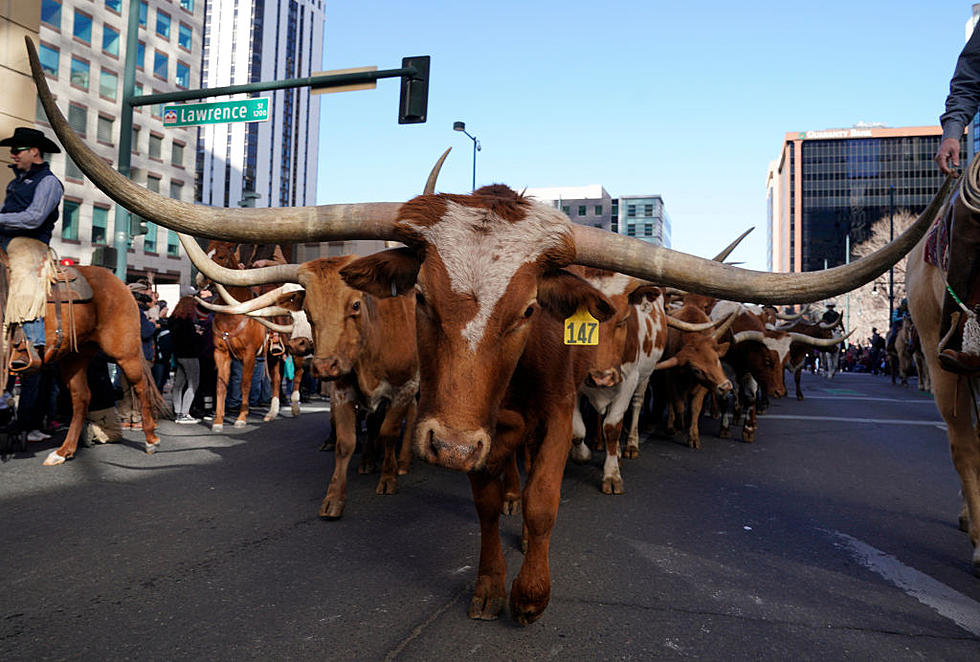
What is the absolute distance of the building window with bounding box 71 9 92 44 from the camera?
36344 mm

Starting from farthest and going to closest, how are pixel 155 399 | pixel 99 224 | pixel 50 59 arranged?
pixel 99 224
pixel 50 59
pixel 155 399

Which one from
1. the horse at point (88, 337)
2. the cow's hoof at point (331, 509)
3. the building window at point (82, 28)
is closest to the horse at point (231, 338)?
the horse at point (88, 337)

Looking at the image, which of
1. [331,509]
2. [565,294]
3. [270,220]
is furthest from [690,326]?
[270,220]

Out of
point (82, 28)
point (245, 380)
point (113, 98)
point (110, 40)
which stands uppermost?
point (110, 40)

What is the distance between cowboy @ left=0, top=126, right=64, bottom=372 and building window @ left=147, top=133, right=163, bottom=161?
4007cm

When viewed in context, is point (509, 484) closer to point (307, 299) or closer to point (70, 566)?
point (307, 299)

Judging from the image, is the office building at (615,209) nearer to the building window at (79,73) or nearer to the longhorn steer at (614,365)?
the building window at (79,73)

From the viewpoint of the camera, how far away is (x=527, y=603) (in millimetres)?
2836

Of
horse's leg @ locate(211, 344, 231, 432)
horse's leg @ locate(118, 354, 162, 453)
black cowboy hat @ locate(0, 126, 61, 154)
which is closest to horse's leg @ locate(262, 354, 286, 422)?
horse's leg @ locate(211, 344, 231, 432)

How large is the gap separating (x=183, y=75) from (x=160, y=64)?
248 cm

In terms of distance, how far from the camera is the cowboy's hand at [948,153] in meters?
3.22

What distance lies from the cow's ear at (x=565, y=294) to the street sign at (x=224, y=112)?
31.0 ft

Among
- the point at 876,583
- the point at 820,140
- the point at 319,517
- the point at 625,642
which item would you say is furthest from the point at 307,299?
the point at 820,140

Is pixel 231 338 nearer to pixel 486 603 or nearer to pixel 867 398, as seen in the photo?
pixel 486 603
